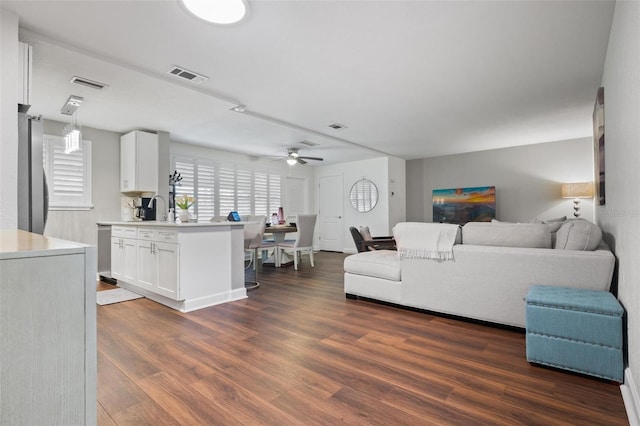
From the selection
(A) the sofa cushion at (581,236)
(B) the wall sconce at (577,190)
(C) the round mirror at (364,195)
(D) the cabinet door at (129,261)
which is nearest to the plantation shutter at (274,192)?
(C) the round mirror at (364,195)

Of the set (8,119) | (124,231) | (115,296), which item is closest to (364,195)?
(124,231)

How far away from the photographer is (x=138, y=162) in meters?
5.09

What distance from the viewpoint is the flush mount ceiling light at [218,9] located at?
7.09ft

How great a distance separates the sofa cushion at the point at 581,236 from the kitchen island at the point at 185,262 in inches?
127

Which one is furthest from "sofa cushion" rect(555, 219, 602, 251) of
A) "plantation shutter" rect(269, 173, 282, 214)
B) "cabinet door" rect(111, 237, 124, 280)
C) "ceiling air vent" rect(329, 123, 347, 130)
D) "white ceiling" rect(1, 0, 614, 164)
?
"plantation shutter" rect(269, 173, 282, 214)

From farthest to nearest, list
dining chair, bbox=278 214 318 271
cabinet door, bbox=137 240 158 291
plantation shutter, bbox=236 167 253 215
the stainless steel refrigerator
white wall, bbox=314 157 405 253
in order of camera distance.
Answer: white wall, bbox=314 157 405 253 → plantation shutter, bbox=236 167 253 215 → dining chair, bbox=278 214 318 271 → cabinet door, bbox=137 240 158 291 → the stainless steel refrigerator

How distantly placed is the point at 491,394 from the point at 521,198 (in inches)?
247

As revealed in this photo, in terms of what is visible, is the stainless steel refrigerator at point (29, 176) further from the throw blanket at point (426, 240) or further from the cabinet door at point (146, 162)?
the throw blanket at point (426, 240)

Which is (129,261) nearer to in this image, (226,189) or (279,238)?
(279,238)

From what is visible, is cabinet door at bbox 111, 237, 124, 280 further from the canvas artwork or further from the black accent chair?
the canvas artwork

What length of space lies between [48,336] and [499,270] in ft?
9.48

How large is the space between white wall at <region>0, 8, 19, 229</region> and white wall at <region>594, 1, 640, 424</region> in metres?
3.66

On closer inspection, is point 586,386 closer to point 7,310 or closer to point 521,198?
point 7,310

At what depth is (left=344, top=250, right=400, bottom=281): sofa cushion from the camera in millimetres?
3328
